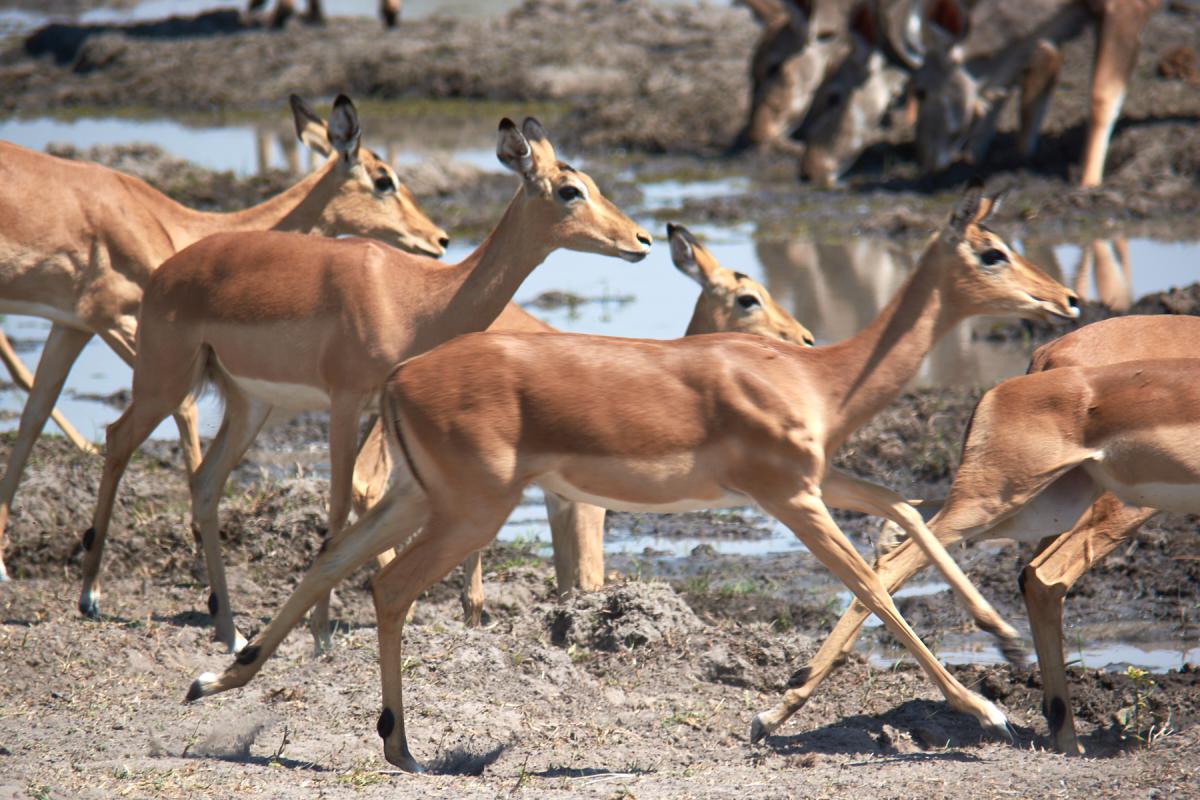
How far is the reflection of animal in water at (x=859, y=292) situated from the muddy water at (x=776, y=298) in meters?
0.01

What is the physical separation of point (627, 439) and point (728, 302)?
2.26m

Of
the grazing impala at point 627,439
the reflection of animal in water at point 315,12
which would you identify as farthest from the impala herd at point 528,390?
the reflection of animal in water at point 315,12

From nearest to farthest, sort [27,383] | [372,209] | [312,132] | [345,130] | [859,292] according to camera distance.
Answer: [345,130] < [372,209] < [27,383] < [312,132] < [859,292]

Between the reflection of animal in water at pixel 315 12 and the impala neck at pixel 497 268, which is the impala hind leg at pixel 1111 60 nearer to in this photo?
the impala neck at pixel 497 268

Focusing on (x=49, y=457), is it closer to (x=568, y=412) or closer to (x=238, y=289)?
(x=238, y=289)

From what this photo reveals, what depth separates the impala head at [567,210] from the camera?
6902 millimetres

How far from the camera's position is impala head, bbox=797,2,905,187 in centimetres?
1800

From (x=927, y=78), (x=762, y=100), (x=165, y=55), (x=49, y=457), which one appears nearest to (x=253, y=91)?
(x=165, y=55)

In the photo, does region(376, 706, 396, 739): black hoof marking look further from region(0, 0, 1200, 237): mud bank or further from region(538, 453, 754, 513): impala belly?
region(0, 0, 1200, 237): mud bank

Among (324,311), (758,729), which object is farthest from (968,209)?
(324,311)

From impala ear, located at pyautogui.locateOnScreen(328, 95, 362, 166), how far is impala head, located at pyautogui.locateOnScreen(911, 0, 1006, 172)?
965 cm

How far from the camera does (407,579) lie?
5.38m

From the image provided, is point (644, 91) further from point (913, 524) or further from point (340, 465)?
point (913, 524)

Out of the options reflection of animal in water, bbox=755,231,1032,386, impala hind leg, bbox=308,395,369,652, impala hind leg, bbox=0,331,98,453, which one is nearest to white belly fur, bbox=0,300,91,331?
impala hind leg, bbox=0,331,98,453
